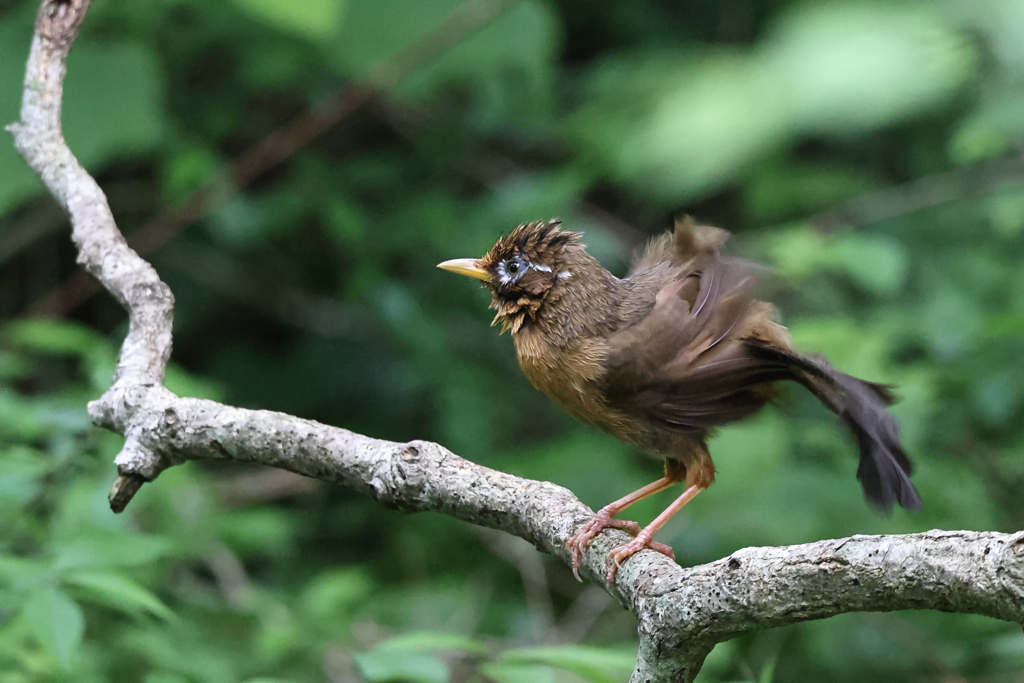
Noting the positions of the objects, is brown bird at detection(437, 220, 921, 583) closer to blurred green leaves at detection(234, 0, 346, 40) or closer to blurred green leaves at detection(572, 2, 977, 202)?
blurred green leaves at detection(234, 0, 346, 40)

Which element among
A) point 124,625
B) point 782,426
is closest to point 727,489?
point 782,426

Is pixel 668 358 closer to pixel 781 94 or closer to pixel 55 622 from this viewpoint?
pixel 55 622

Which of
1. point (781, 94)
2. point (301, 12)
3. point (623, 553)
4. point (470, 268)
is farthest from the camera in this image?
point (781, 94)

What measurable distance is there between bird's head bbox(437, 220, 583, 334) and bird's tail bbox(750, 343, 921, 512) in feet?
1.96

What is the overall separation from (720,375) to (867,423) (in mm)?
386

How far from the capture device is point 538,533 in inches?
83.4

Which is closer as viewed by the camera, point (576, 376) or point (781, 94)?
point (576, 376)

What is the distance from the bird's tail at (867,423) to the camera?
2.29 meters

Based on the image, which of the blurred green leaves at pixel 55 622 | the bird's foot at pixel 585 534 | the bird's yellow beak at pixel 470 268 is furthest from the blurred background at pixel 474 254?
the bird's yellow beak at pixel 470 268

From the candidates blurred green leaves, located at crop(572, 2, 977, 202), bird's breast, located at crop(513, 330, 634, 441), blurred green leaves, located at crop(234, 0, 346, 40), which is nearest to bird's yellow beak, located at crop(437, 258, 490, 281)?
bird's breast, located at crop(513, 330, 634, 441)

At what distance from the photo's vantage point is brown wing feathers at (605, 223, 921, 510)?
235cm

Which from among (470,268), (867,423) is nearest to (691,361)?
(867,423)

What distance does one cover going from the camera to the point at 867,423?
7.69 ft

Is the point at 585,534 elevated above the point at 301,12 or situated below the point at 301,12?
below
